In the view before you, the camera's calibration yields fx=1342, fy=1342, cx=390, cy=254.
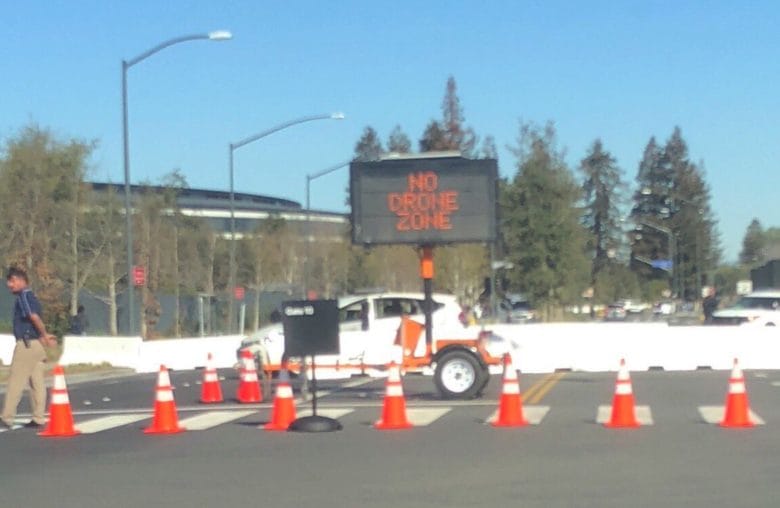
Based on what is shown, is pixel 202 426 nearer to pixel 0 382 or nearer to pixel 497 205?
pixel 497 205

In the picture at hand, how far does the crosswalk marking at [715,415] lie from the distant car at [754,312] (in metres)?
19.7

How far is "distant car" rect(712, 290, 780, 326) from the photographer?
38.5 metres

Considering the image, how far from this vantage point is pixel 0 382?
28047 millimetres

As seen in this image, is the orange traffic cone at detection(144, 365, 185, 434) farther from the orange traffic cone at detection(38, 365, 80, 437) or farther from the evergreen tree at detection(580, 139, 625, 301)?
the evergreen tree at detection(580, 139, 625, 301)

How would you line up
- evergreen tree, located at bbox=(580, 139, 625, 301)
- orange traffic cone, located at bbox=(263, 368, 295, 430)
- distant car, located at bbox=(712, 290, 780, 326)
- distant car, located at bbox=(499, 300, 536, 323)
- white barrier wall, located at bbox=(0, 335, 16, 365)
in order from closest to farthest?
orange traffic cone, located at bbox=(263, 368, 295, 430) < white barrier wall, located at bbox=(0, 335, 16, 365) < distant car, located at bbox=(712, 290, 780, 326) < distant car, located at bbox=(499, 300, 536, 323) < evergreen tree, located at bbox=(580, 139, 625, 301)

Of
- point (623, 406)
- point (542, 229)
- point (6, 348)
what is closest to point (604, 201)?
point (542, 229)

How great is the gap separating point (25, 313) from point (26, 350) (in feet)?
1.50

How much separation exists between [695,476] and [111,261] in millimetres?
37388

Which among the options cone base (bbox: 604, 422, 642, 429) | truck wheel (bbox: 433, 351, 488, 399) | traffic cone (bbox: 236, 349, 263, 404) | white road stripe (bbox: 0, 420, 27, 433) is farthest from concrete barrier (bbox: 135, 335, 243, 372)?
cone base (bbox: 604, 422, 642, 429)

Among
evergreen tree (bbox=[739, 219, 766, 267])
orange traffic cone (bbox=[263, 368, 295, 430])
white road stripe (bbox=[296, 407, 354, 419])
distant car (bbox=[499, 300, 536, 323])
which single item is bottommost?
white road stripe (bbox=[296, 407, 354, 419])

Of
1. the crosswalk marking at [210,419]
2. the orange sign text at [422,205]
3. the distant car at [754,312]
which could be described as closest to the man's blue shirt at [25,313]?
the crosswalk marking at [210,419]

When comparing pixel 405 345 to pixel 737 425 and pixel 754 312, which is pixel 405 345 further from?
pixel 754 312

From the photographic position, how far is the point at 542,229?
50281mm

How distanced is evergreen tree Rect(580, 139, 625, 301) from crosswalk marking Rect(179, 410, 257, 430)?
8365cm
